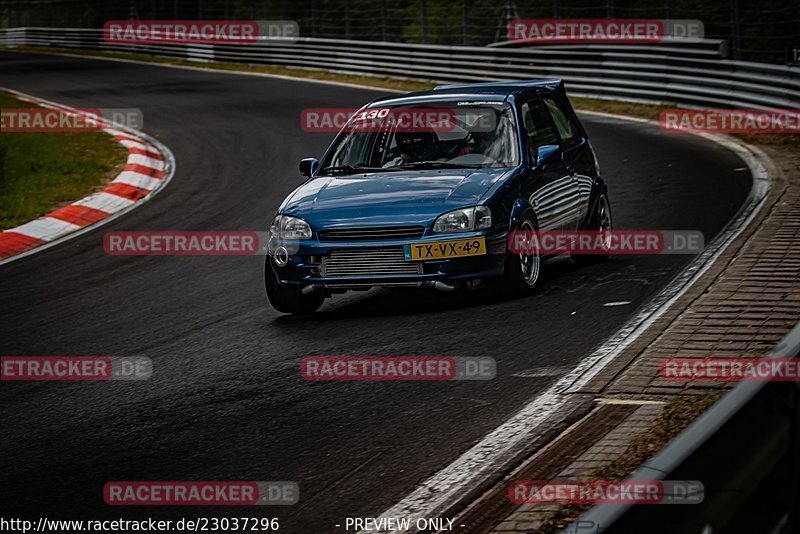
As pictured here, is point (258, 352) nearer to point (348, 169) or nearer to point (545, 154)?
point (348, 169)

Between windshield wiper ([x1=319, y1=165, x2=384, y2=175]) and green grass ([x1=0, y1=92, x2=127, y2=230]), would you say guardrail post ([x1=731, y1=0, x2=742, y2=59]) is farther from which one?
windshield wiper ([x1=319, y1=165, x2=384, y2=175])

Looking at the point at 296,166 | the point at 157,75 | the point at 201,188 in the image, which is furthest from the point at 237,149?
the point at 157,75

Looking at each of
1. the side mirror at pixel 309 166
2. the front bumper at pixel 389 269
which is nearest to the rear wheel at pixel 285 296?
the front bumper at pixel 389 269

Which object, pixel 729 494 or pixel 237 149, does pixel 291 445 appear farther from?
pixel 237 149

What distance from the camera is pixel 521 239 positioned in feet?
28.7

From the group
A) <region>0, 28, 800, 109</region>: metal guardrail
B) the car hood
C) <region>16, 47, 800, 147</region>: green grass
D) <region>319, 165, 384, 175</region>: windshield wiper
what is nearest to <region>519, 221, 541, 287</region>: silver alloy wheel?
the car hood

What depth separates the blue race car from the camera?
842cm

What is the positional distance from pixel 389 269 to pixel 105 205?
23.6ft

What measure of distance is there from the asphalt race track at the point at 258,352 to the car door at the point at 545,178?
0.53m

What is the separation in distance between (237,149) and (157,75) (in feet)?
52.6

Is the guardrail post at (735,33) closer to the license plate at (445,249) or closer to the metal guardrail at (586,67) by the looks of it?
the metal guardrail at (586,67)

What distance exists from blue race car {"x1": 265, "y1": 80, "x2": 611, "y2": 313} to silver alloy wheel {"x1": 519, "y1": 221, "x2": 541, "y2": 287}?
0.01 metres

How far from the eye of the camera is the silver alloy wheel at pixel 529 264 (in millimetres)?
8820

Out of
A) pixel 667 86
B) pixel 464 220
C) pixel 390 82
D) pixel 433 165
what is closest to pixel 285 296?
pixel 464 220
